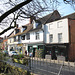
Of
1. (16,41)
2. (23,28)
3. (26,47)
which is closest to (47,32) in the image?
(26,47)

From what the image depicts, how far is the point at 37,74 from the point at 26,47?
25.7m

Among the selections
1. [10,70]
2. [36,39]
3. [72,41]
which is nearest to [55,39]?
[72,41]

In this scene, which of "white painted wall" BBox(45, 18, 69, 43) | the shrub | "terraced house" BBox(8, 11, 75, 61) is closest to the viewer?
the shrub

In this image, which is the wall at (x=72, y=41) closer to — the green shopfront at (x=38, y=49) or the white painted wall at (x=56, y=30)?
the white painted wall at (x=56, y=30)

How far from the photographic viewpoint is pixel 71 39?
778 inches

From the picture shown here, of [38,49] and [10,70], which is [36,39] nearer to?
[38,49]

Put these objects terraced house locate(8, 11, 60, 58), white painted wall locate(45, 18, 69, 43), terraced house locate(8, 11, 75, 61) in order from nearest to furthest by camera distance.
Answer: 1. terraced house locate(8, 11, 75, 61)
2. white painted wall locate(45, 18, 69, 43)
3. terraced house locate(8, 11, 60, 58)

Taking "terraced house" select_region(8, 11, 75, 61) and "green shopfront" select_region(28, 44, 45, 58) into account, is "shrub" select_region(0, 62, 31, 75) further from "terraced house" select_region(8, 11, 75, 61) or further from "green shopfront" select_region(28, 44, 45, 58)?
"green shopfront" select_region(28, 44, 45, 58)

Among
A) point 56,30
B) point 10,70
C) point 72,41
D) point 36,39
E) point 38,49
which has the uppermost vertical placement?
point 56,30

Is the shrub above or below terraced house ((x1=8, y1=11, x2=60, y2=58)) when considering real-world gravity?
below

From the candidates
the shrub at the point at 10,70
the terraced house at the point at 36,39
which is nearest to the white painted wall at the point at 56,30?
the terraced house at the point at 36,39

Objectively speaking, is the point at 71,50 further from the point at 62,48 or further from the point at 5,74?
the point at 5,74

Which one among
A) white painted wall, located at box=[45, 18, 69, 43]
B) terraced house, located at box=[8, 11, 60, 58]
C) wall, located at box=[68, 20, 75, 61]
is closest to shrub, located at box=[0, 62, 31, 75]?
wall, located at box=[68, 20, 75, 61]

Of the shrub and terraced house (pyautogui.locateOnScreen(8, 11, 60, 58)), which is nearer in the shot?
the shrub
